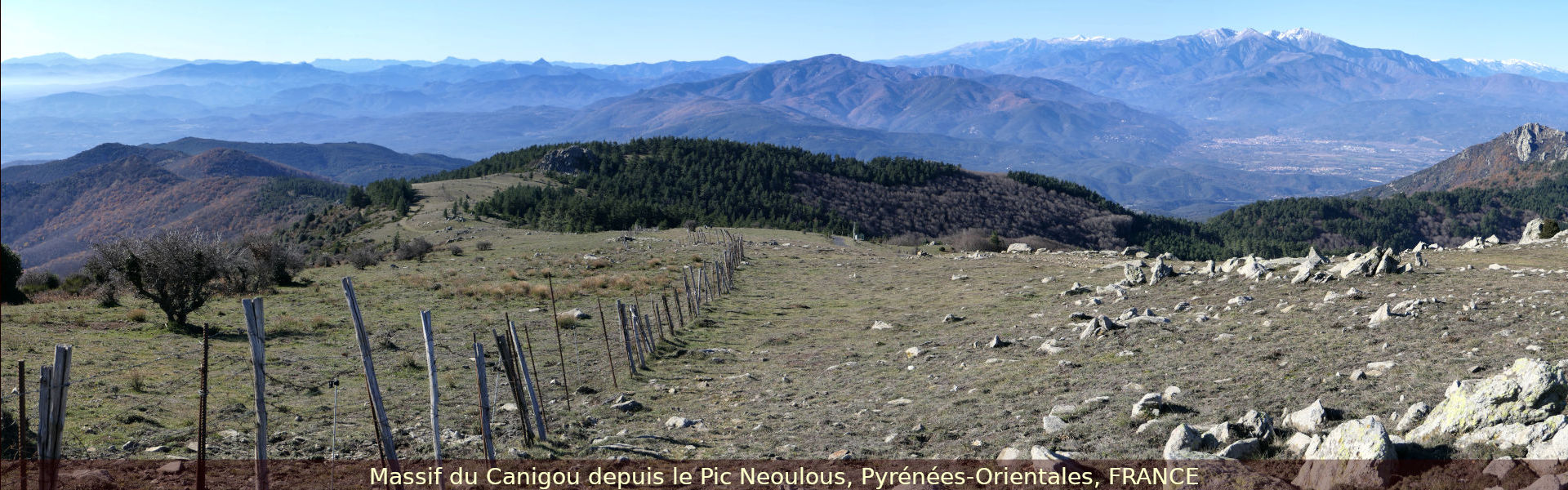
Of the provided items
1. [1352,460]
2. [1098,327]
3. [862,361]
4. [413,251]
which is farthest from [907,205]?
[1352,460]

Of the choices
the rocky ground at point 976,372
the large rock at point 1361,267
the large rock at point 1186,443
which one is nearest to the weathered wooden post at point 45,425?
the rocky ground at point 976,372

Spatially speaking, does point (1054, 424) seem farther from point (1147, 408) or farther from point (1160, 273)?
point (1160, 273)

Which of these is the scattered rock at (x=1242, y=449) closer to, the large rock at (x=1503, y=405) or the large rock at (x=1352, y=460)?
the large rock at (x=1352, y=460)

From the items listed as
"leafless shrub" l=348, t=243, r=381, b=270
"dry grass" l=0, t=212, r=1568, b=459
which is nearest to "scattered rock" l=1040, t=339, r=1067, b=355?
"dry grass" l=0, t=212, r=1568, b=459

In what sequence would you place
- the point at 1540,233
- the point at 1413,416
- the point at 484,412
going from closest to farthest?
the point at 1413,416
the point at 484,412
the point at 1540,233

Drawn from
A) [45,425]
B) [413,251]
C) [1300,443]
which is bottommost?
[413,251]

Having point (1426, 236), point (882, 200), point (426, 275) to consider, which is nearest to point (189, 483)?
point (426, 275)

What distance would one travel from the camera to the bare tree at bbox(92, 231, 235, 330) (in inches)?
847

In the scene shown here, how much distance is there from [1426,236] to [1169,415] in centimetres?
18484

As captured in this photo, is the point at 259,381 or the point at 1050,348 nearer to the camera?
the point at 259,381

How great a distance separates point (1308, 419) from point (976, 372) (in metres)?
6.67

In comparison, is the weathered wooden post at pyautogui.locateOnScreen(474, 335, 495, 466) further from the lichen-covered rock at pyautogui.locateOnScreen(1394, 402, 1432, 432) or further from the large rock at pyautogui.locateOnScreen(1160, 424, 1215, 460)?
the lichen-covered rock at pyautogui.locateOnScreen(1394, 402, 1432, 432)

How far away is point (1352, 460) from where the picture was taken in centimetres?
712

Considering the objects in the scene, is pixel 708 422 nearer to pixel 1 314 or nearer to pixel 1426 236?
pixel 1 314
